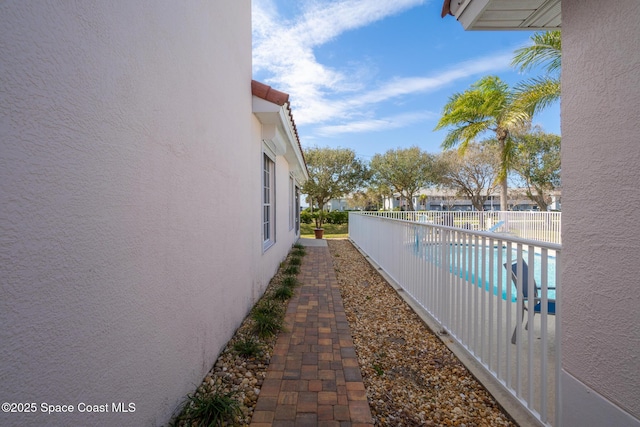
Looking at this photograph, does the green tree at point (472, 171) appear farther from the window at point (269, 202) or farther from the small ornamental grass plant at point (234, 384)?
the small ornamental grass plant at point (234, 384)

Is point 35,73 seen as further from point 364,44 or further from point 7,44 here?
point 364,44

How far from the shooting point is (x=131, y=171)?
1614mm

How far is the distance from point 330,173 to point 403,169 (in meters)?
7.92

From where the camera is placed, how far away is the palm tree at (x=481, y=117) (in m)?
15.7

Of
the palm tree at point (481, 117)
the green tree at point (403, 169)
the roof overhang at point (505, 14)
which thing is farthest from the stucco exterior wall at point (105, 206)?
the green tree at point (403, 169)

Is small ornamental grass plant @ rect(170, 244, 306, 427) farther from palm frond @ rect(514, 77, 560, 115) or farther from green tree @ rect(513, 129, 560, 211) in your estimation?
green tree @ rect(513, 129, 560, 211)

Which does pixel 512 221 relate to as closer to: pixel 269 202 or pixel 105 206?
pixel 269 202

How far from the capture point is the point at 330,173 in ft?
90.0

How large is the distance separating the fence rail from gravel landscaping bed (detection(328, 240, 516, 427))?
9.17m

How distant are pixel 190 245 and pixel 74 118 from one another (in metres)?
1.31

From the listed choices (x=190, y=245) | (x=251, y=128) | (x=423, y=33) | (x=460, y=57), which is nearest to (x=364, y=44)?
(x=423, y=33)

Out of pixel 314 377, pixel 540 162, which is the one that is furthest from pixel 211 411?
pixel 540 162

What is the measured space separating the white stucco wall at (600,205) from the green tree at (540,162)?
2810 cm

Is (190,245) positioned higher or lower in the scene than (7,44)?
lower
